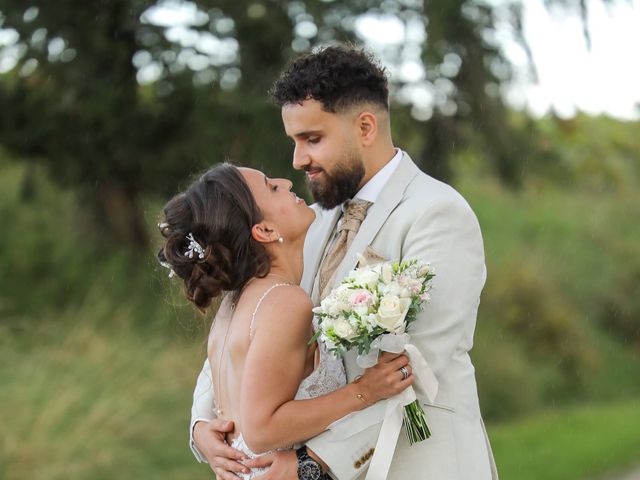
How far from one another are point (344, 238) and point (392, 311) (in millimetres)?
748

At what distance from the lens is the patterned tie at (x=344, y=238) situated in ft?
11.3

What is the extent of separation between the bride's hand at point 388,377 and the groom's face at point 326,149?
0.72m

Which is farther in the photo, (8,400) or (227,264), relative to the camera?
(8,400)

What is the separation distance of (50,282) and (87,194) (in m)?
1.02

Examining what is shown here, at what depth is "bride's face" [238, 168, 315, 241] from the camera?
327 cm

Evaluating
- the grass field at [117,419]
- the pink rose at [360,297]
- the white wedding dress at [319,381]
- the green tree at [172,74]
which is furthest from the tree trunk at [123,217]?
the pink rose at [360,297]

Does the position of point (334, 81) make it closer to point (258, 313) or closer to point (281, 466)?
point (258, 313)

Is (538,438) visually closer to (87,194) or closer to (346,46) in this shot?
(87,194)

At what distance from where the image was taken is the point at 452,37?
8461 mm

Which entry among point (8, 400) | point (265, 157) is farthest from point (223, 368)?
point (265, 157)

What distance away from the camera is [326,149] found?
134 inches

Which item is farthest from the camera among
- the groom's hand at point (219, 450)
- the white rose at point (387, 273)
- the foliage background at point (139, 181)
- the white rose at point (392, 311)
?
the foliage background at point (139, 181)

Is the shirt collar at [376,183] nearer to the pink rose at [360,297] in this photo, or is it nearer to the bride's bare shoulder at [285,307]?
the bride's bare shoulder at [285,307]

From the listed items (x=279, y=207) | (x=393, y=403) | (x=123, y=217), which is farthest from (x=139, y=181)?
(x=393, y=403)
